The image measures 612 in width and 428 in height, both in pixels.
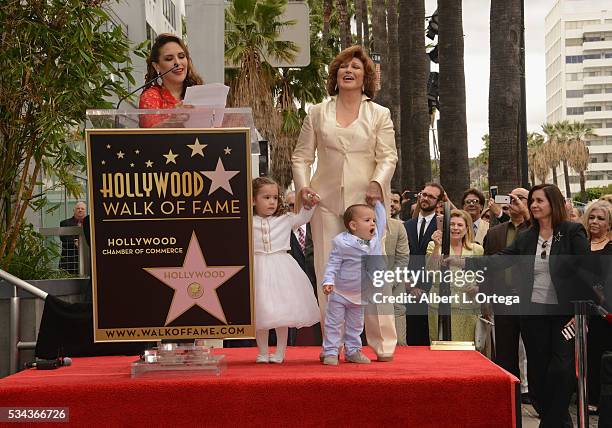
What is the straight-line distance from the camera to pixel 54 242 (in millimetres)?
11562

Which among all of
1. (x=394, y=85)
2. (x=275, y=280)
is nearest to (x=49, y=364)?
(x=275, y=280)

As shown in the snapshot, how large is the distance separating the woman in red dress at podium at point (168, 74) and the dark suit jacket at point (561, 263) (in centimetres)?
316

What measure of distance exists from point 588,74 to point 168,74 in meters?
179

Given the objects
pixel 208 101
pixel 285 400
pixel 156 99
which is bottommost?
pixel 285 400

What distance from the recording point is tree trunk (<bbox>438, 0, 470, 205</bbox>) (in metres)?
19.8

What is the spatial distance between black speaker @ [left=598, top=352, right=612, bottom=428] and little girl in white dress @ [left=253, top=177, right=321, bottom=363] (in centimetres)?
201

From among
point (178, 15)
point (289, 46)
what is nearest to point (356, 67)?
point (289, 46)

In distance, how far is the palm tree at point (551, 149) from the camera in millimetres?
136000

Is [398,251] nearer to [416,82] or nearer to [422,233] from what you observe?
[422,233]

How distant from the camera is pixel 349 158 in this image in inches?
315

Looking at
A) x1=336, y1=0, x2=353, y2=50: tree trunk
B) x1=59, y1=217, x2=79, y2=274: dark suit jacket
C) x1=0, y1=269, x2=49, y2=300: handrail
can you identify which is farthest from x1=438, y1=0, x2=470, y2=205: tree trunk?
x1=336, y1=0, x2=353, y2=50: tree trunk

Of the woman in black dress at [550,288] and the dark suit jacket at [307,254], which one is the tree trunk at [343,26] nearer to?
the dark suit jacket at [307,254]

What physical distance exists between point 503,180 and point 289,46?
19.1 m

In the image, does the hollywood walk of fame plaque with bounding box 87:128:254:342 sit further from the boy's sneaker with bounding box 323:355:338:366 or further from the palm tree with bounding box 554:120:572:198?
the palm tree with bounding box 554:120:572:198
